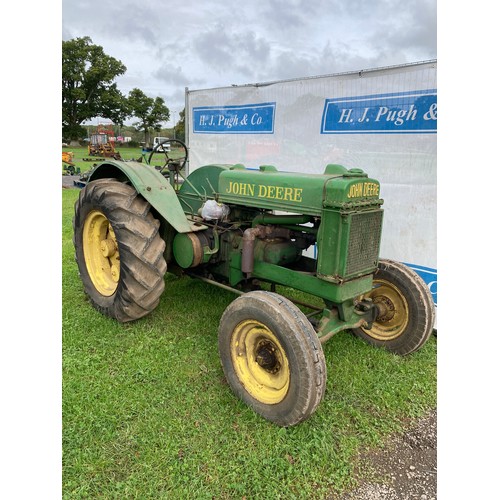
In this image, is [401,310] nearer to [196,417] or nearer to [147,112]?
[196,417]

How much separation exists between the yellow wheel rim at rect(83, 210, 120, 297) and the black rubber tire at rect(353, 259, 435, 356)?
2.41 meters

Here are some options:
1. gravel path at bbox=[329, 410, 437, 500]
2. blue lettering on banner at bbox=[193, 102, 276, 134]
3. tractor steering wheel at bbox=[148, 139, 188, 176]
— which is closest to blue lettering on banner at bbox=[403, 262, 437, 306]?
gravel path at bbox=[329, 410, 437, 500]

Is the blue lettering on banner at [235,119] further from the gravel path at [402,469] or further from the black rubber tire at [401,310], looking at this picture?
the gravel path at [402,469]

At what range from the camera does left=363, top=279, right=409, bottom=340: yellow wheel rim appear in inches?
134

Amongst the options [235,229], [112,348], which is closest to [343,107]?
[235,229]

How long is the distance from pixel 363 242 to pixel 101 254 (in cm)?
255

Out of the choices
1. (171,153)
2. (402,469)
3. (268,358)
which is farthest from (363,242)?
(171,153)

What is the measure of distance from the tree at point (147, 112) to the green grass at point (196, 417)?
128 feet

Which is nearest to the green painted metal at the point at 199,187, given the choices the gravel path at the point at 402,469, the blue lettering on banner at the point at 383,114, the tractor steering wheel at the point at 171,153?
the tractor steering wheel at the point at 171,153

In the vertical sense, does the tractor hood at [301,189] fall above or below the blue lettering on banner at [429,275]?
above

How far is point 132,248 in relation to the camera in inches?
130

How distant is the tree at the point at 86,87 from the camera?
35219 millimetres

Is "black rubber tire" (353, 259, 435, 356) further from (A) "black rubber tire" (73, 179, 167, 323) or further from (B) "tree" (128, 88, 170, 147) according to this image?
(B) "tree" (128, 88, 170, 147)

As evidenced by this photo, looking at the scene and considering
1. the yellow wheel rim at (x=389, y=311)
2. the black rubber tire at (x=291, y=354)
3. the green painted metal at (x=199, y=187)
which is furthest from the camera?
the green painted metal at (x=199, y=187)
